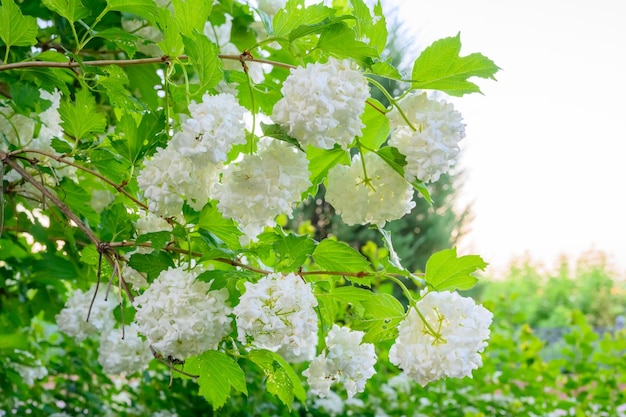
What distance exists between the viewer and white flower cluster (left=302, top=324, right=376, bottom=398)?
0.95 metres

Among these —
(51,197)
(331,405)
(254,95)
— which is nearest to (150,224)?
(51,197)

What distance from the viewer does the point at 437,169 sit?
75 centimetres

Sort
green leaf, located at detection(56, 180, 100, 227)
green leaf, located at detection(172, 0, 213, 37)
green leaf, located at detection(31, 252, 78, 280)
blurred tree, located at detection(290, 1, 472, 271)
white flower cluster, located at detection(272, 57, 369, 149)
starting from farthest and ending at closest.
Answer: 1. blurred tree, located at detection(290, 1, 472, 271)
2. green leaf, located at detection(31, 252, 78, 280)
3. green leaf, located at detection(56, 180, 100, 227)
4. green leaf, located at detection(172, 0, 213, 37)
5. white flower cluster, located at detection(272, 57, 369, 149)

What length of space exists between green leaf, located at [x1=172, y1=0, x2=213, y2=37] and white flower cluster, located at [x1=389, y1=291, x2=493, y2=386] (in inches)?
16.8

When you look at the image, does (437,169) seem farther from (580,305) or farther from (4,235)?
(580,305)

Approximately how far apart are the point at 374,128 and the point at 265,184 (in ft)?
0.54

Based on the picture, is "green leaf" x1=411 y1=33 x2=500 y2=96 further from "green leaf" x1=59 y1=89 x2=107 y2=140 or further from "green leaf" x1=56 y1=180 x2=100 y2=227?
"green leaf" x1=56 y1=180 x2=100 y2=227

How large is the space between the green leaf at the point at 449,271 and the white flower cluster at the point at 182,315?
0.82ft

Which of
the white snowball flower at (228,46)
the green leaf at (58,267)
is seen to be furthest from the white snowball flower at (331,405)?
the white snowball flower at (228,46)

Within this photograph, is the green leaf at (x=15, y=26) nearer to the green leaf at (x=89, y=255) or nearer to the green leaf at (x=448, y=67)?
the green leaf at (x=89, y=255)

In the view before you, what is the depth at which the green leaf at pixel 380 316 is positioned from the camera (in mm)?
830

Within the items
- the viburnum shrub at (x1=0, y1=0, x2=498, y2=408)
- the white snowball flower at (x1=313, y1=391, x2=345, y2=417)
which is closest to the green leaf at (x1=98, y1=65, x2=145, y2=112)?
the viburnum shrub at (x1=0, y1=0, x2=498, y2=408)

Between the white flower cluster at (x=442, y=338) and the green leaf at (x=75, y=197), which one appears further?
the green leaf at (x=75, y=197)

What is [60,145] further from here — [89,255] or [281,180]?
[281,180]
